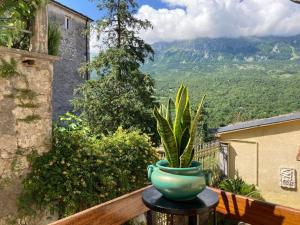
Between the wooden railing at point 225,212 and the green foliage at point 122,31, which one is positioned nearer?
the wooden railing at point 225,212

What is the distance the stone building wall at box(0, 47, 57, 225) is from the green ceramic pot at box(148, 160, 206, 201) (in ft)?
8.64

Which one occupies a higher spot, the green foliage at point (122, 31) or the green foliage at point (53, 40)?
the green foliage at point (122, 31)

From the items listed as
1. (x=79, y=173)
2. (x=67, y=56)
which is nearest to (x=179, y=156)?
(x=79, y=173)

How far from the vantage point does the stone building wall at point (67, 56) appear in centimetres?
1320

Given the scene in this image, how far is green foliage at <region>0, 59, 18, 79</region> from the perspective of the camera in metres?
3.55

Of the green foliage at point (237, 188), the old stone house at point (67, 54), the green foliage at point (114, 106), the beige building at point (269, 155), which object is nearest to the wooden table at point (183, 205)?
the green foliage at point (237, 188)

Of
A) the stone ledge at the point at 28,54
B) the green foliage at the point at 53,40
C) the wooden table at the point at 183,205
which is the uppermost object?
the green foliage at the point at 53,40

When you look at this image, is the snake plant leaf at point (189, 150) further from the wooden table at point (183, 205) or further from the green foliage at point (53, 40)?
the green foliage at point (53, 40)

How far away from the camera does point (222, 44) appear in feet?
626

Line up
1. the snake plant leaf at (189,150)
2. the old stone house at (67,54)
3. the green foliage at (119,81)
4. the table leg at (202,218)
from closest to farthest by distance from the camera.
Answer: the snake plant leaf at (189,150) < the table leg at (202,218) < the green foliage at (119,81) < the old stone house at (67,54)

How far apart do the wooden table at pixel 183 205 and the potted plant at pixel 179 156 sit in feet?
0.14

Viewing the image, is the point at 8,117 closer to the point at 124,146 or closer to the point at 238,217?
the point at 124,146

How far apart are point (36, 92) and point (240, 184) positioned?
6.55 meters

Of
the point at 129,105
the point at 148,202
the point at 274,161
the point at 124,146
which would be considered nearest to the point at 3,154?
the point at 124,146
